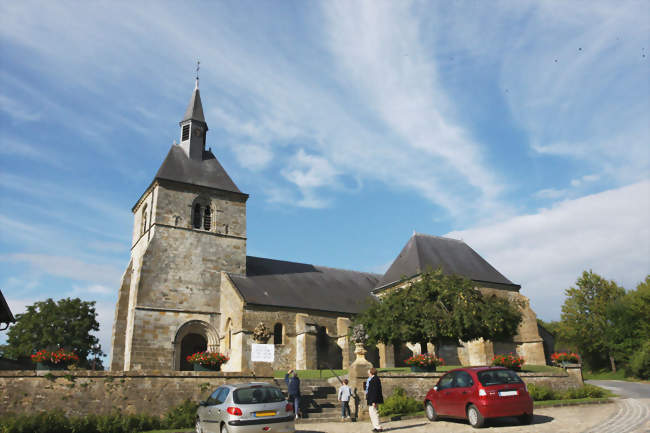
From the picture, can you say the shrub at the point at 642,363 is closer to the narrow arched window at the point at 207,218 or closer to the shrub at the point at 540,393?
the shrub at the point at 540,393

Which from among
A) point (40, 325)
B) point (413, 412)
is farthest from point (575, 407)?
point (40, 325)

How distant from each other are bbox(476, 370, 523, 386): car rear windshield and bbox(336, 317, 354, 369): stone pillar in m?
15.9

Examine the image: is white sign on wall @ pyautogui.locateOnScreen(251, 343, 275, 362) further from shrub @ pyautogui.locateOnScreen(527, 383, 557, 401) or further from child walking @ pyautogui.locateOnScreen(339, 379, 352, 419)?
shrub @ pyautogui.locateOnScreen(527, 383, 557, 401)

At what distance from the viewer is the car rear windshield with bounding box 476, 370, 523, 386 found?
35.4 ft

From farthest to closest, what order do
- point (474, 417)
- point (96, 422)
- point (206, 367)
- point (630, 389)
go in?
point (630, 389)
point (206, 367)
point (96, 422)
point (474, 417)

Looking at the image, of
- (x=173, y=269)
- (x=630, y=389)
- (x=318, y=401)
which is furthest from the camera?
(x=173, y=269)

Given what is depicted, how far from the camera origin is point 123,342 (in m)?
26.5

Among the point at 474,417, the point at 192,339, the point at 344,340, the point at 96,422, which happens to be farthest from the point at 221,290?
the point at 474,417

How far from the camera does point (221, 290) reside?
28.1 metres

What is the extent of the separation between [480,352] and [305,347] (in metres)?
10.1

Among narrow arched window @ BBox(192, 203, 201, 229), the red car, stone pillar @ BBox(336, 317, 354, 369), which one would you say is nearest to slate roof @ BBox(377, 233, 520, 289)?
stone pillar @ BBox(336, 317, 354, 369)

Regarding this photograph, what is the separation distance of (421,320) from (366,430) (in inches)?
426

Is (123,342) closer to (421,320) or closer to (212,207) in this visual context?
(212,207)

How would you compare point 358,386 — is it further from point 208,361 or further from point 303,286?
point 303,286
